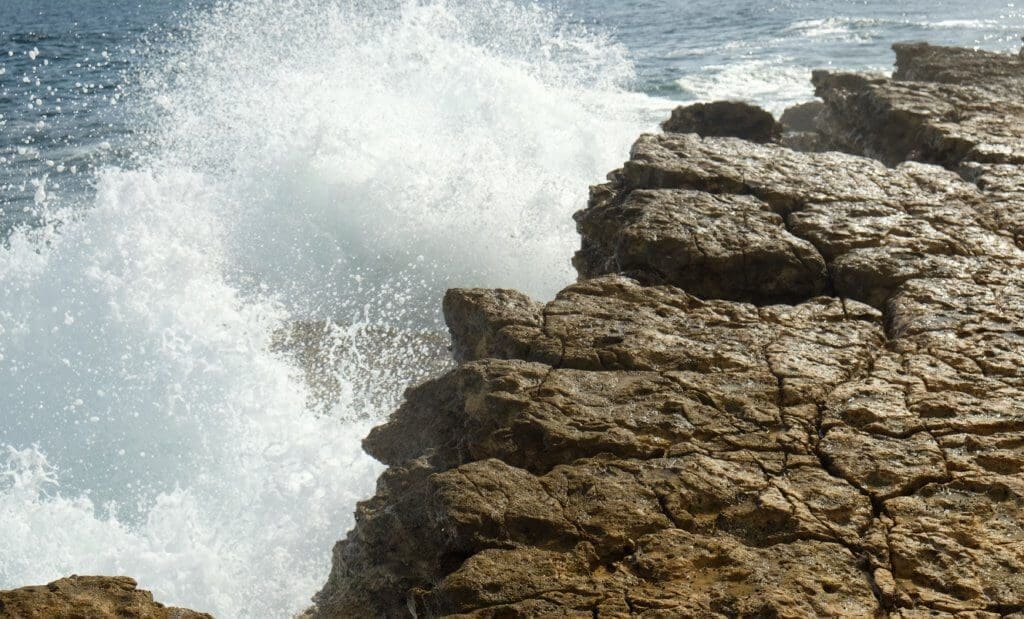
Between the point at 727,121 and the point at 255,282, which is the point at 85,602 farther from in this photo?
the point at 255,282

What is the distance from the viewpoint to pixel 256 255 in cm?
877

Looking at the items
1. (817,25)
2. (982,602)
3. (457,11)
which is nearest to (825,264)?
(982,602)

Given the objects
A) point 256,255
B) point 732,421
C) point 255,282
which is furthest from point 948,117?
point 256,255

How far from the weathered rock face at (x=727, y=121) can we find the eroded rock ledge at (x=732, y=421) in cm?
152

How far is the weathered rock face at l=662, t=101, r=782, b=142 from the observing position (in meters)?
6.76

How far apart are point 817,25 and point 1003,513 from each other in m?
20.0

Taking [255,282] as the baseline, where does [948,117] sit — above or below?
above

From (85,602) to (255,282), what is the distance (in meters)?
5.64

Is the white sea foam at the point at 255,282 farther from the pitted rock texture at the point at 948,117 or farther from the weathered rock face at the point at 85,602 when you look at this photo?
the pitted rock texture at the point at 948,117

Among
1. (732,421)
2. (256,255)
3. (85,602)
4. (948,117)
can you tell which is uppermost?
(948,117)

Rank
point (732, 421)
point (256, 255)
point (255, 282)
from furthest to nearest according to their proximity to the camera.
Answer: point (256, 255)
point (255, 282)
point (732, 421)

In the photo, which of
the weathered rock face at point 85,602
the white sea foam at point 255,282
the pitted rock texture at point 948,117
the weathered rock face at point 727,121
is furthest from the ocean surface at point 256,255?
the pitted rock texture at point 948,117

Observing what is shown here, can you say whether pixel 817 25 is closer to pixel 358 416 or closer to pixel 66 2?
pixel 358 416

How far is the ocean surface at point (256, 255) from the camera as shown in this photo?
207 inches
